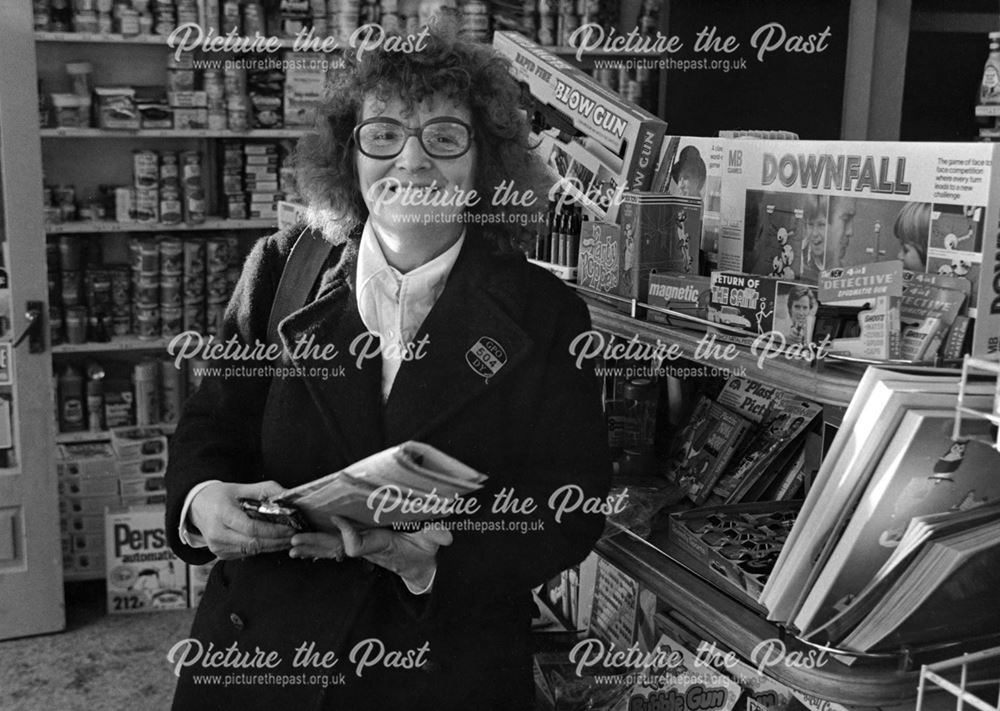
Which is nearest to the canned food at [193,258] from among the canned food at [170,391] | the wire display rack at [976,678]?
the canned food at [170,391]

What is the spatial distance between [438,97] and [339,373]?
502 millimetres

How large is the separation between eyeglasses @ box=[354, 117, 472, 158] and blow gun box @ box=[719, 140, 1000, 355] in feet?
1.68

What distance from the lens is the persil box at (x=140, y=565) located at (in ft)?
13.8

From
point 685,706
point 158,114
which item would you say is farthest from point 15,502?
point 685,706

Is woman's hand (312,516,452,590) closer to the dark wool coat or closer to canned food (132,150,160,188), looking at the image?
the dark wool coat

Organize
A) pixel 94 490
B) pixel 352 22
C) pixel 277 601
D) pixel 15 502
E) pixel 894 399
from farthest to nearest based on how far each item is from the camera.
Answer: pixel 352 22
pixel 94 490
pixel 15 502
pixel 277 601
pixel 894 399

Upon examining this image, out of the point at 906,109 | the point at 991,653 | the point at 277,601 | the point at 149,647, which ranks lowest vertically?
the point at 149,647

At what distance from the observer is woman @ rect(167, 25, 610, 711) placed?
1.86m

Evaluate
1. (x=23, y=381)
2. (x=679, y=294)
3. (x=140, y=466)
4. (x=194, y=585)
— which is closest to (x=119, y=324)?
(x=140, y=466)

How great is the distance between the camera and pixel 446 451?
190cm

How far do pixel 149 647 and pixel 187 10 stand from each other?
252cm

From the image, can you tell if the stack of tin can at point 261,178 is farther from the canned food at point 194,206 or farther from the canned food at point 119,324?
the canned food at point 119,324

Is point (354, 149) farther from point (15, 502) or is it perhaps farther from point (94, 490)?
point (94, 490)

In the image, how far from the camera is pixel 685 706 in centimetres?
202
